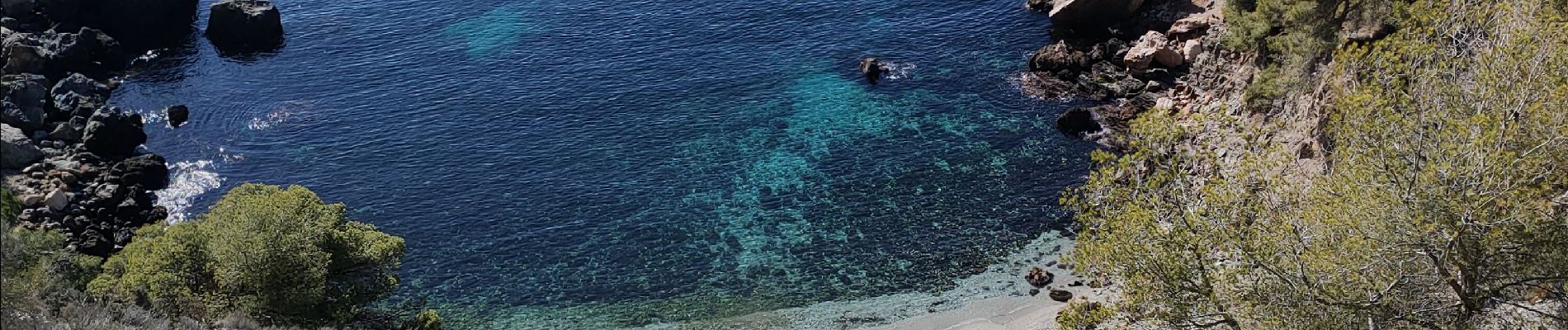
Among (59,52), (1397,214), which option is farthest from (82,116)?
(1397,214)

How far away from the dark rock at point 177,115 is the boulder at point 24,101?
23.2 feet

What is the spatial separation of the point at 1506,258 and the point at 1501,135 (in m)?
2.75

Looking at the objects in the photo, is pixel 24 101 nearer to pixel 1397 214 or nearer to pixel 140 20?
pixel 140 20

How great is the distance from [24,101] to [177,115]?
8623 millimetres

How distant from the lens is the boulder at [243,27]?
9269 centimetres

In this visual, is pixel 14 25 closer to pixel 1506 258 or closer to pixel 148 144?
pixel 148 144

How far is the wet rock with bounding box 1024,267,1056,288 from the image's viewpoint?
54.7 metres

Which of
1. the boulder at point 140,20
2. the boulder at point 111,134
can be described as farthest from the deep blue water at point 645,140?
the boulder at point 140,20

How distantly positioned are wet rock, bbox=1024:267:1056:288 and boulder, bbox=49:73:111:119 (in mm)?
60251

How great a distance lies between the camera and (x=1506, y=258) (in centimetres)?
2606

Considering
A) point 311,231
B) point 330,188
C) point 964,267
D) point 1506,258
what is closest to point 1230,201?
point 1506,258

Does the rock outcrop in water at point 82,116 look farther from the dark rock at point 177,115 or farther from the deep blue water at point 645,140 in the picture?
the deep blue water at point 645,140

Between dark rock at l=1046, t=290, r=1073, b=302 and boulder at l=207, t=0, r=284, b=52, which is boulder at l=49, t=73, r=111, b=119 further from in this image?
dark rock at l=1046, t=290, r=1073, b=302

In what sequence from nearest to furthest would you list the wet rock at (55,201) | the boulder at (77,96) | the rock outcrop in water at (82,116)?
the wet rock at (55,201) < the rock outcrop in water at (82,116) < the boulder at (77,96)
